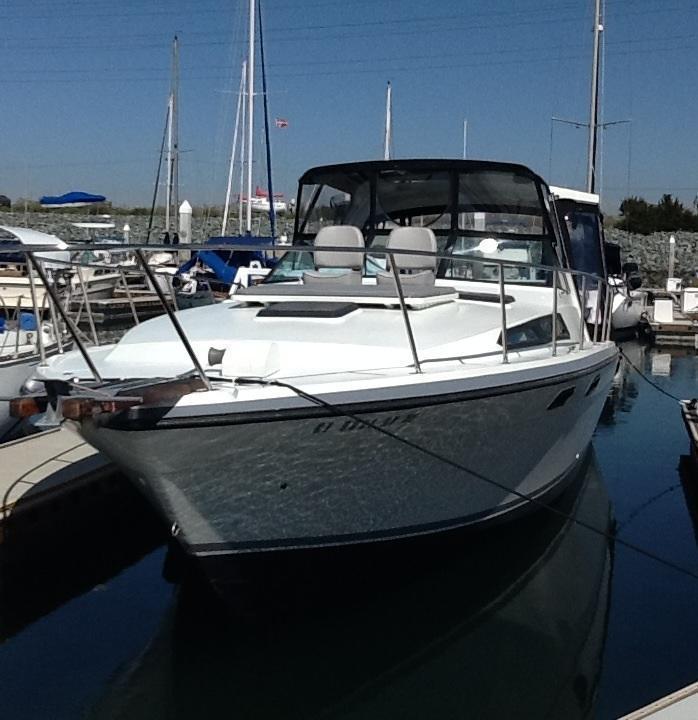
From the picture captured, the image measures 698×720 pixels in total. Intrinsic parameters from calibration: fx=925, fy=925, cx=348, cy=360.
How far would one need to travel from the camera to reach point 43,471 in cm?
763

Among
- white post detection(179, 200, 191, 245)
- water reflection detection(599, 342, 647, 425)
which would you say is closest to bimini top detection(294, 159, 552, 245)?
water reflection detection(599, 342, 647, 425)

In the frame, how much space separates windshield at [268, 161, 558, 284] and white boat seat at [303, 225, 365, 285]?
0.48 m

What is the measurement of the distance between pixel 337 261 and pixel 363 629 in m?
2.69

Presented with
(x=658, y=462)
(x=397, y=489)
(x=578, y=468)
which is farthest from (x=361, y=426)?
(x=658, y=462)

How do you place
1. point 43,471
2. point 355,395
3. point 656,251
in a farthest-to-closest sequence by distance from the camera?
point 656,251 → point 43,471 → point 355,395

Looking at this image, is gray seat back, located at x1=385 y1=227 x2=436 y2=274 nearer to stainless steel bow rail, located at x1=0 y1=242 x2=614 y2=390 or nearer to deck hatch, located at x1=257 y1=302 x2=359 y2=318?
stainless steel bow rail, located at x1=0 y1=242 x2=614 y2=390

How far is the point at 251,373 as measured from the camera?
5133 millimetres

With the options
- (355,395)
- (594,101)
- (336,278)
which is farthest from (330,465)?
(594,101)

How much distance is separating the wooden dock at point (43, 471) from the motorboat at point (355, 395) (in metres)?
1.49

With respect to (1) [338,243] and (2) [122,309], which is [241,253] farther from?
(1) [338,243]

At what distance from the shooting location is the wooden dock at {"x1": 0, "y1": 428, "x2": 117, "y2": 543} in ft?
22.3

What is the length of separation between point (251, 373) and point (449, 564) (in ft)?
7.40

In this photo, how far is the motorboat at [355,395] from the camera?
4.79 metres

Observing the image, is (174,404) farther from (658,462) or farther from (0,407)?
(658,462)
